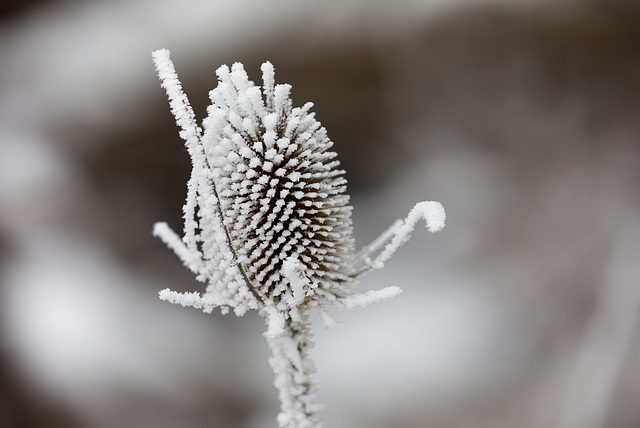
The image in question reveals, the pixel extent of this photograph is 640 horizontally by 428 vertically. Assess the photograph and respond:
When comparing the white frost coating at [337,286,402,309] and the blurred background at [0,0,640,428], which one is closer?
the white frost coating at [337,286,402,309]

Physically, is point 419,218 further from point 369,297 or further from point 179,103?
point 179,103

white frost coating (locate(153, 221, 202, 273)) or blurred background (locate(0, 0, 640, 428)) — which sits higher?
blurred background (locate(0, 0, 640, 428))

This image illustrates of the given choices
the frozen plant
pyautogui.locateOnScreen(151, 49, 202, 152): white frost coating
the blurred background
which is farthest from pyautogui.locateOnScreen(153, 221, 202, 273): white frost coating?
the blurred background

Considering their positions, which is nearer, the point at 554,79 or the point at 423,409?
the point at 423,409

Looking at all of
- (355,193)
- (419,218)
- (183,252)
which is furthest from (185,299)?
(355,193)

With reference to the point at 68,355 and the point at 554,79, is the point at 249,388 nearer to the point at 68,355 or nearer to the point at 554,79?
the point at 68,355

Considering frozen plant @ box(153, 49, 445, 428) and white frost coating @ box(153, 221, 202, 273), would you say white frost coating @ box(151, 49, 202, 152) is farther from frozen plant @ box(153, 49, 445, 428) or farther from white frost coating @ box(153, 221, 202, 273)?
white frost coating @ box(153, 221, 202, 273)

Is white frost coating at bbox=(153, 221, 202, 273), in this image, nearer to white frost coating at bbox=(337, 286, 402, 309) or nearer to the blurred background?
white frost coating at bbox=(337, 286, 402, 309)

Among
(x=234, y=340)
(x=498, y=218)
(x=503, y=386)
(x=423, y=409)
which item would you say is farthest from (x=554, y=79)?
(x=234, y=340)

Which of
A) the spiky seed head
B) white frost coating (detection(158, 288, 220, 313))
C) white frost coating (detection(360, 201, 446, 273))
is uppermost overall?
the spiky seed head
